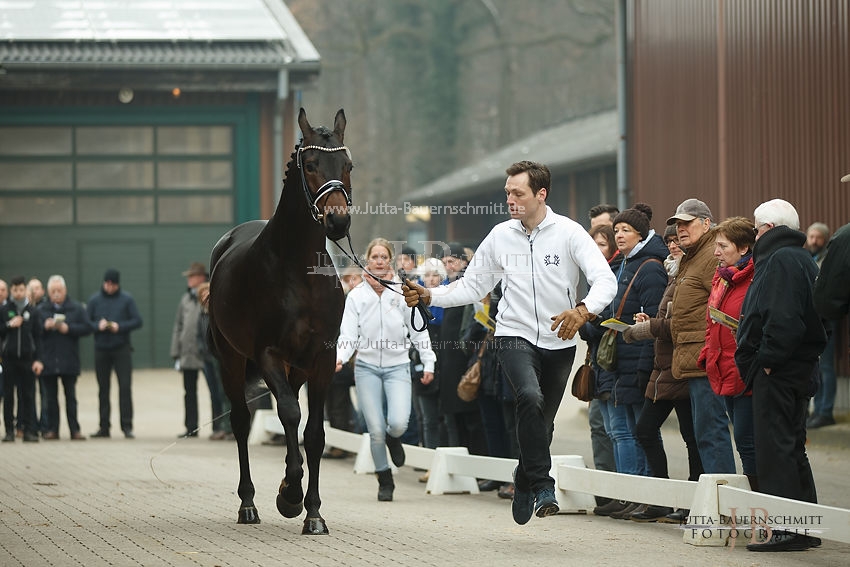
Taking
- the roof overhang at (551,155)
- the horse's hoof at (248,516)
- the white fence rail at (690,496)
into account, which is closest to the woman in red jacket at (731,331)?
the white fence rail at (690,496)

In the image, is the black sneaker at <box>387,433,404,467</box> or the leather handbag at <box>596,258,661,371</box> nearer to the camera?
the leather handbag at <box>596,258,661,371</box>

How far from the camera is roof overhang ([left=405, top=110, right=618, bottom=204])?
35.7 meters

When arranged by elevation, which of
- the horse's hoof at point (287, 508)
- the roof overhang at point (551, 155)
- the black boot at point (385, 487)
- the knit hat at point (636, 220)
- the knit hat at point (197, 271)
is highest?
the roof overhang at point (551, 155)

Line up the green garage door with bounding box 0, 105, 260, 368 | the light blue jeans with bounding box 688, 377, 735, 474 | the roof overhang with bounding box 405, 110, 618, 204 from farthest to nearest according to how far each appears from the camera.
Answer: the roof overhang with bounding box 405, 110, 618, 204 → the green garage door with bounding box 0, 105, 260, 368 → the light blue jeans with bounding box 688, 377, 735, 474

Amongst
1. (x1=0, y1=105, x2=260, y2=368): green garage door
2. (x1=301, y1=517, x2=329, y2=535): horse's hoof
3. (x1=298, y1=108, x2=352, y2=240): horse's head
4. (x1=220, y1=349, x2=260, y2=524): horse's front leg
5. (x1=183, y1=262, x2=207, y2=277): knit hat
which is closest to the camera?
(x1=298, y1=108, x2=352, y2=240): horse's head

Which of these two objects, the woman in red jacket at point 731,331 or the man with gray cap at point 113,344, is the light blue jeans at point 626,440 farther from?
the man with gray cap at point 113,344

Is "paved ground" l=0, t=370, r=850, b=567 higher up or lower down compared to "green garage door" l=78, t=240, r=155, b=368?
lower down

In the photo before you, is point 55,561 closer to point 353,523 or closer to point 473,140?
point 353,523

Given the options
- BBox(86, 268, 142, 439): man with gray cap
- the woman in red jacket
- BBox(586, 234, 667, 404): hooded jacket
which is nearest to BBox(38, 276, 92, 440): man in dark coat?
BBox(86, 268, 142, 439): man with gray cap

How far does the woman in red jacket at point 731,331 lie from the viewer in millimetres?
9031

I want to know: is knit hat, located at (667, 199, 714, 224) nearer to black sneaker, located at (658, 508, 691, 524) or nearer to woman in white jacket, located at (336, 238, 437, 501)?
black sneaker, located at (658, 508, 691, 524)

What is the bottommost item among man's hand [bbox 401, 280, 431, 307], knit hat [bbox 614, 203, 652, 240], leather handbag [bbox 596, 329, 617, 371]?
leather handbag [bbox 596, 329, 617, 371]

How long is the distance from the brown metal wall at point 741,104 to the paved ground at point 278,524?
3.33 meters

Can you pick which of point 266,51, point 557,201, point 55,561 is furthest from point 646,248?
point 557,201
